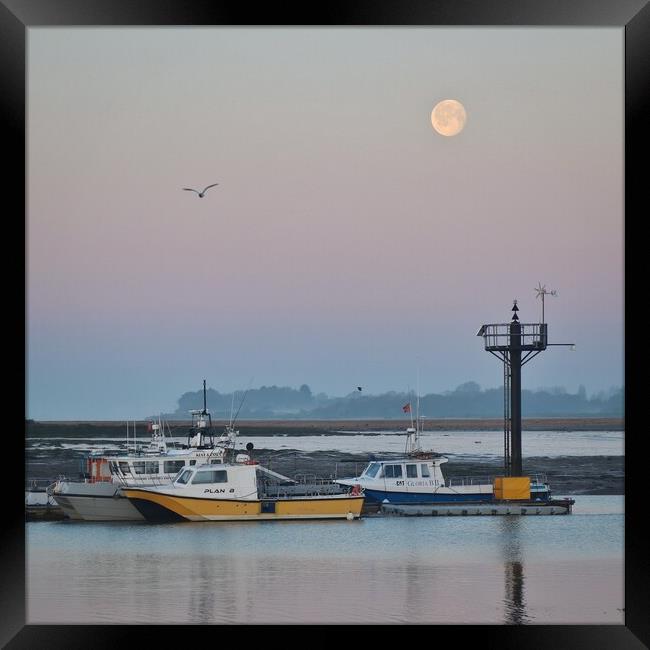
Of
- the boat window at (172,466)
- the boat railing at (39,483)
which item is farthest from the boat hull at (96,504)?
the boat railing at (39,483)

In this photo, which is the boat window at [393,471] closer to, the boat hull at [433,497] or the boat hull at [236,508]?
the boat hull at [433,497]

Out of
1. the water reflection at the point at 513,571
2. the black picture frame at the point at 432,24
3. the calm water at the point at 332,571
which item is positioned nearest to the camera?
the black picture frame at the point at 432,24

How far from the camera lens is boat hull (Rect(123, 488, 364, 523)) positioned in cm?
1736

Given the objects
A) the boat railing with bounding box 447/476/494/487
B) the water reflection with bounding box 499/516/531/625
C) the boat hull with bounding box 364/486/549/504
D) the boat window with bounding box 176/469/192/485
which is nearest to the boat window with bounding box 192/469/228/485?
the boat window with bounding box 176/469/192/485

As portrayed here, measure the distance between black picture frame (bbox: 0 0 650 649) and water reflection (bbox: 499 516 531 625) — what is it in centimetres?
476

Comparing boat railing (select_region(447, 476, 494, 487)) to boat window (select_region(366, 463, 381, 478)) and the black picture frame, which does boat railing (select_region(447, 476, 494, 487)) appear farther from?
the black picture frame

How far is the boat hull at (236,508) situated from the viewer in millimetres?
17359

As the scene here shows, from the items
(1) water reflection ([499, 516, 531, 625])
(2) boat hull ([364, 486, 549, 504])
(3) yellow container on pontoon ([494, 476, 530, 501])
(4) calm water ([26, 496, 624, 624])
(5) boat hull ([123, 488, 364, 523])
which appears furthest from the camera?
(2) boat hull ([364, 486, 549, 504])

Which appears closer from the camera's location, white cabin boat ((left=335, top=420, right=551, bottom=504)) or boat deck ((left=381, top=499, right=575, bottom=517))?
boat deck ((left=381, top=499, right=575, bottom=517))

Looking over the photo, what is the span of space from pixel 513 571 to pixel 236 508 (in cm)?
443

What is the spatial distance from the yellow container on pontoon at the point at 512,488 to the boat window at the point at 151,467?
523cm

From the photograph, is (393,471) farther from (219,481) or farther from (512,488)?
(219,481)

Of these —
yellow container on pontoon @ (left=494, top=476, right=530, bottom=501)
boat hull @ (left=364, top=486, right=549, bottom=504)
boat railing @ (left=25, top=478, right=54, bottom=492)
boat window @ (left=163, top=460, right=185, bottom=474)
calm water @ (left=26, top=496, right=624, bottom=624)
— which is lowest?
boat railing @ (left=25, top=478, right=54, bottom=492)

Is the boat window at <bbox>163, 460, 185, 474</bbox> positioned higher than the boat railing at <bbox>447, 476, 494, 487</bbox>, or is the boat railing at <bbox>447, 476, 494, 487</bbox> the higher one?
the boat window at <bbox>163, 460, 185, 474</bbox>
